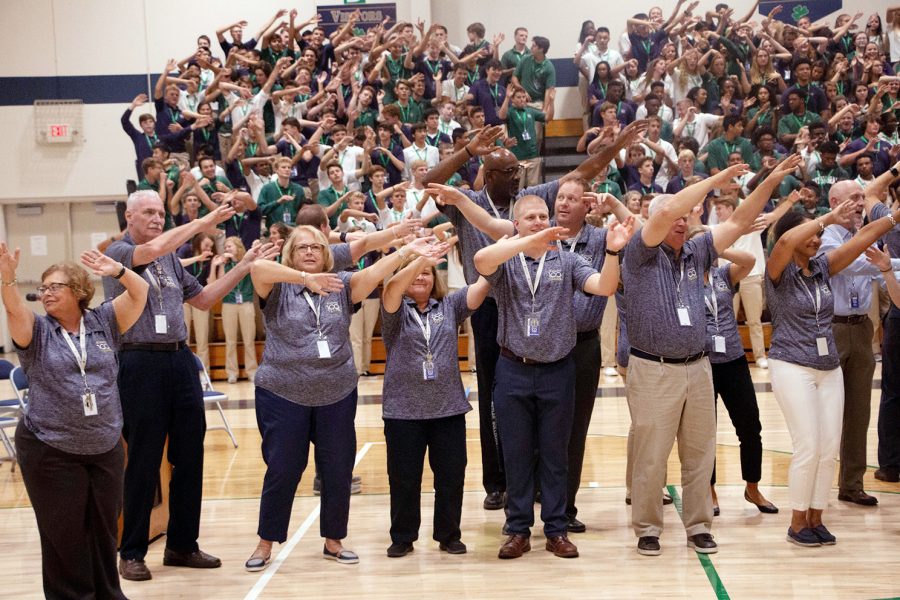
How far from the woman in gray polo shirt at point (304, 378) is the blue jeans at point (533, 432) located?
802 mm

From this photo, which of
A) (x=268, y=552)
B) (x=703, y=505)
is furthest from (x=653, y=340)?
(x=268, y=552)

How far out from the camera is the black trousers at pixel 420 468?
532 cm

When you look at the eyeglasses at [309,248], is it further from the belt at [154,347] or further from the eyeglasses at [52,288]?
the eyeglasses at [52,288]

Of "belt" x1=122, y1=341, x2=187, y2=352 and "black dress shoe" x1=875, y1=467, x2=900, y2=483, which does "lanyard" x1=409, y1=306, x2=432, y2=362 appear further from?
"black dress shoe" x1=875, y1=467, x2=900, y2=483

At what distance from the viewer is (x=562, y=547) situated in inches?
205

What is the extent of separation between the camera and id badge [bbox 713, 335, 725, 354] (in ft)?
18.7

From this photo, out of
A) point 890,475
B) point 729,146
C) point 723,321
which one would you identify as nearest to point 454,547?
point 723,321

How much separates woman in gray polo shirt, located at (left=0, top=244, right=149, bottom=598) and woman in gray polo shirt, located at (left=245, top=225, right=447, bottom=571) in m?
0.87

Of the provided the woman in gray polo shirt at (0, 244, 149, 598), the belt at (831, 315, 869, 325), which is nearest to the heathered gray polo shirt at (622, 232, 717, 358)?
the belt at (831, 315, 869, 325)

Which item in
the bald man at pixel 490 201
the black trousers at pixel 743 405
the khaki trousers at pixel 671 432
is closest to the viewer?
the khaki trousers at pixel 671 432

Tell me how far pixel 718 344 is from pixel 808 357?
61cm

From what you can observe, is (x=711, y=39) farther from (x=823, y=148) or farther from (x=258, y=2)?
(x=258, y=2)

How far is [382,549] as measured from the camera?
5.53 metres

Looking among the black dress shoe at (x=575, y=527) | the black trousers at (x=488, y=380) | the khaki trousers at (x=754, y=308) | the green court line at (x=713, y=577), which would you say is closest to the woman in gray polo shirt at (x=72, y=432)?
the black trousers at (x=488, y=380)
